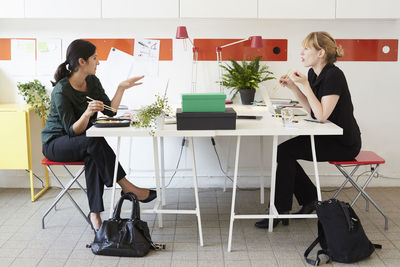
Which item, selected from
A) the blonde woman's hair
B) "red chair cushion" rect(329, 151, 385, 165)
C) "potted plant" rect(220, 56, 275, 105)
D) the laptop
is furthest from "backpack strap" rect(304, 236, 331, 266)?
"potted plant" rect(220, 56, 275, 105)

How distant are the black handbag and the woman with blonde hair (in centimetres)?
86

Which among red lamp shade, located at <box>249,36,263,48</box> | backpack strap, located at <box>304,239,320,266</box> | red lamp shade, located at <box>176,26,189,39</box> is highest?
red lamp shade, located at <box>176,26,189,39</box>

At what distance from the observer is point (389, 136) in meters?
4.27

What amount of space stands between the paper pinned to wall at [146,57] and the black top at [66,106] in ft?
2.49

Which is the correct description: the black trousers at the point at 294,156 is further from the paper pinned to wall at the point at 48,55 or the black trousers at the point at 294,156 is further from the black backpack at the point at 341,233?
the paper pinned to wall at the point at 48,55

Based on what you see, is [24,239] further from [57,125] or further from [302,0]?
[302,0]

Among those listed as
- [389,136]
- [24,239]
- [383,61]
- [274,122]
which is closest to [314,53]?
[274,122]

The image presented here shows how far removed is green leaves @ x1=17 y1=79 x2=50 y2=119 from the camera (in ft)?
13.1

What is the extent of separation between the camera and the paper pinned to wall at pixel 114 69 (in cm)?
411

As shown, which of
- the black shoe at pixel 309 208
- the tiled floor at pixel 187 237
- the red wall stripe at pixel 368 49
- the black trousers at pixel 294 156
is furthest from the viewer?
the red wall stripe at pixel 368 49

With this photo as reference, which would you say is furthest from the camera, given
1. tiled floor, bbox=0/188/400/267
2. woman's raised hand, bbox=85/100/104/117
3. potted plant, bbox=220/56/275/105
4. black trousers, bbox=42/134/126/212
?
potted plant, bbox=220/56/275/105

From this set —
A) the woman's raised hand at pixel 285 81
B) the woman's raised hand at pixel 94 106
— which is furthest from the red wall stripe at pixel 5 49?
the woman's raised hand at pixel 285 81

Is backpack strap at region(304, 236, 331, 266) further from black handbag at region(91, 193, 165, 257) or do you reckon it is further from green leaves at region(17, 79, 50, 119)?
green leaves at region(17, 79, 50, 119)

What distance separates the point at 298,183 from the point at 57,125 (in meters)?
1.63
